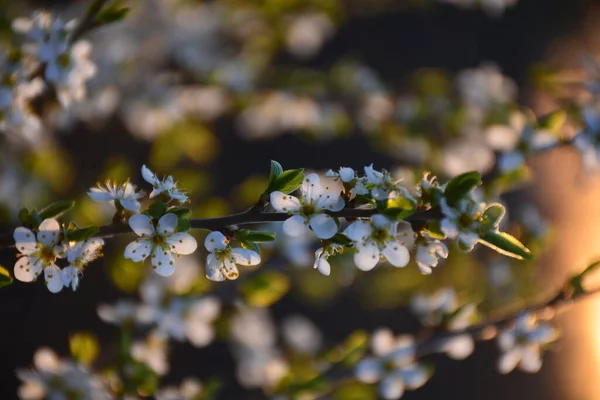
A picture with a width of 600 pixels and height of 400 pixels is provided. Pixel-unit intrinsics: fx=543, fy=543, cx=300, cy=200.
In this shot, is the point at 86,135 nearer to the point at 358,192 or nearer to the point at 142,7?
the point at 142,7

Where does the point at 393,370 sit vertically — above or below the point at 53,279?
below

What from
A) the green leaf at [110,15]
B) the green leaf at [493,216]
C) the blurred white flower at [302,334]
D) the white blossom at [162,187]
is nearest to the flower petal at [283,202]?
the white blossom at [162,187]

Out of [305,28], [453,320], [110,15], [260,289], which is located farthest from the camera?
[305,28]

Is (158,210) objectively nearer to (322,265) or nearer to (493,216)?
(322,265)

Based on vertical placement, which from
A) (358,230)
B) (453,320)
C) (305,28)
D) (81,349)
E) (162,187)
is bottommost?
(453,320)

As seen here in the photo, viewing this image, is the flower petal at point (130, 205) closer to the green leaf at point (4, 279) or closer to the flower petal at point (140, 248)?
the flower petal at point (140, 248)

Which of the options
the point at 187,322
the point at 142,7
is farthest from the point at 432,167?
the point at 142,7

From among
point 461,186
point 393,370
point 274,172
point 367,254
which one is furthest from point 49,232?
point 393,370

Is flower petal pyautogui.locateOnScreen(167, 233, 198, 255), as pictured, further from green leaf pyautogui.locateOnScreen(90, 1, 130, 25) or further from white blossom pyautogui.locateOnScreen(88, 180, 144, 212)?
green leaf pyautogui.locateOnScreen(90, 1, 130, 25)
